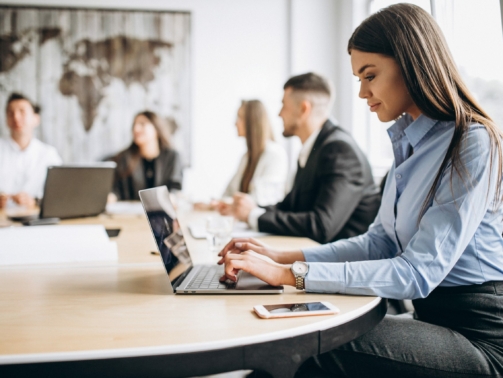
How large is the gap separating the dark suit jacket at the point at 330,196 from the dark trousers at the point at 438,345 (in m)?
0.87

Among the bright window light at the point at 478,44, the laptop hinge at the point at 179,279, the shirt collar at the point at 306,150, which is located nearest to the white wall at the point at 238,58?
the bright window light at the point at 478,44

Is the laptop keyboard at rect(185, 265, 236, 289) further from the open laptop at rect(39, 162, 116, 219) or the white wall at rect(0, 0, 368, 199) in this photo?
the white wall at rect(0, 0, 368, 199)

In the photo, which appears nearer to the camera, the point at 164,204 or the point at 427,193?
the point at 427,193

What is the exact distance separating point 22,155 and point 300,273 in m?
3.76

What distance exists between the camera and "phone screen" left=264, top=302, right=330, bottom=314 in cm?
94

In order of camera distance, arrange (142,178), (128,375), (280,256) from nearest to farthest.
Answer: (128,375) < (280,256) < (142,178)

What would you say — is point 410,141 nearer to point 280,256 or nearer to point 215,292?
point 280,256

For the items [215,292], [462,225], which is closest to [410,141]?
[462,225]

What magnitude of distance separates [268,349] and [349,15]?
4213mm

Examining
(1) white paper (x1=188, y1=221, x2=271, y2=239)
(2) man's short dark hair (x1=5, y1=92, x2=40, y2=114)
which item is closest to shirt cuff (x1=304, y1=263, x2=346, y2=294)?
(1) white paper (x1=188, y1=221, x2=271, y2=239)

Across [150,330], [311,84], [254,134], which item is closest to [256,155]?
[254,134]

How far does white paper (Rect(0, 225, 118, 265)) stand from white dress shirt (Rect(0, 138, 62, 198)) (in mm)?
2761

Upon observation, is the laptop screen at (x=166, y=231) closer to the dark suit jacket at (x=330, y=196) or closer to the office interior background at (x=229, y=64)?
the dark suit jacket at (x=330, y=196)

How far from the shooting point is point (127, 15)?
4.65m
